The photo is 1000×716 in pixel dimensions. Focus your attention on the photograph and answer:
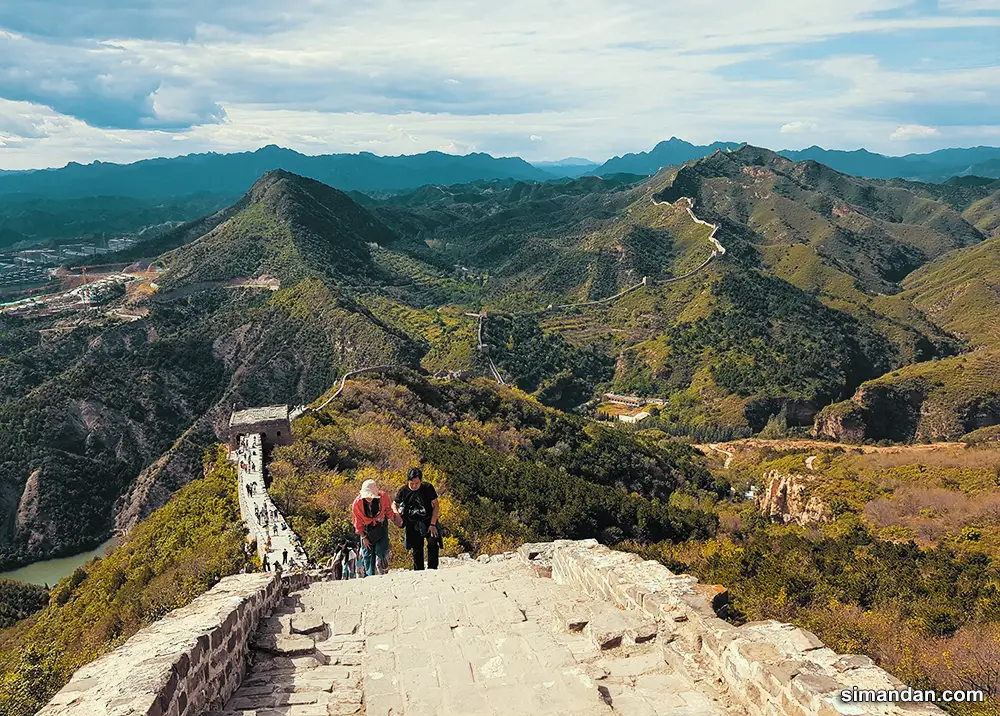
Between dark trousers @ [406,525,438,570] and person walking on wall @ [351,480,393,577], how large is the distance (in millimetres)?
525

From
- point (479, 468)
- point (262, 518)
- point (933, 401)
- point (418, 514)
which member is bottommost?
point (933, 401)

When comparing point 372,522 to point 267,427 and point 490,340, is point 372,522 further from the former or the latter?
point 490,340

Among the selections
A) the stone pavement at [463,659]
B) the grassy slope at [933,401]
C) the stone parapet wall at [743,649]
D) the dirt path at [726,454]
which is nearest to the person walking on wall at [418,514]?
the stone pavement at [463,659]

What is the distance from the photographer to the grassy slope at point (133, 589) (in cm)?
973

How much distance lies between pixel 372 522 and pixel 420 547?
3.50 ft

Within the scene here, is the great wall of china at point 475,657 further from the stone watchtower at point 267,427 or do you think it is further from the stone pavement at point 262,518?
the stone watchtower at point 267,427

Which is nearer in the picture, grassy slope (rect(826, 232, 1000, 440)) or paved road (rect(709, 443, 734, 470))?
paved road (rect(709, 443, 734, 470))

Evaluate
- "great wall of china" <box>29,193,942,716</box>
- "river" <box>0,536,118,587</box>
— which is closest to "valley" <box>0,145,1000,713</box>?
"river" <box>0,536,118,587</box>

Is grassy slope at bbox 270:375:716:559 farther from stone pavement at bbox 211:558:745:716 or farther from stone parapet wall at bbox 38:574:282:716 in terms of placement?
stone parapet wall at bbox 38:574:282:716

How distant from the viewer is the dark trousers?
12172 mm

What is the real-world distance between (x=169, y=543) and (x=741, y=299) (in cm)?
10707

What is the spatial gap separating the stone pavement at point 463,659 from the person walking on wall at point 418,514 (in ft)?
5.31

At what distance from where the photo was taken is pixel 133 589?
1828 cm
